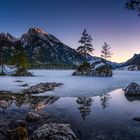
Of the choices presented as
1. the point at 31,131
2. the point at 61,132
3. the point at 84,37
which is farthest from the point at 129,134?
the point at 84,37

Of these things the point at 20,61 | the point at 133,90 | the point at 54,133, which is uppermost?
the point at 20,61

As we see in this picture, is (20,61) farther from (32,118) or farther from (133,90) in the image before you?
(32,118)

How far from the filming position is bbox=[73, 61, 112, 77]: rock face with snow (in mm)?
71875

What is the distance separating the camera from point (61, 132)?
489 inches

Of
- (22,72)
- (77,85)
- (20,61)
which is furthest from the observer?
(20,61)

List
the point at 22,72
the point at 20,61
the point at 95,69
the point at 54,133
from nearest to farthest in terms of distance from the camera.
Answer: the point at 54,133
the point at 95,69
the point at 22,72
the point at 20,61

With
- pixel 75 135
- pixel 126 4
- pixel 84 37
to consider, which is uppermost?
pixel 84 37

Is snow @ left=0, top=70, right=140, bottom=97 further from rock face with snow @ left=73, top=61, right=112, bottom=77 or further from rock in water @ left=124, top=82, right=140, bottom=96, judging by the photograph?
rock face with snow @ left=73, top=61, right=112, bottom=77

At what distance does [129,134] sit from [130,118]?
3.87 metres

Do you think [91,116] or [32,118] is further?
[91,116]

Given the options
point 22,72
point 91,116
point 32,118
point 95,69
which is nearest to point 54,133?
point 32,118

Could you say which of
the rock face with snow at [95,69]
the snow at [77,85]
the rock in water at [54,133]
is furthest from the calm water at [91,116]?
the rock face with snow at [95,69]

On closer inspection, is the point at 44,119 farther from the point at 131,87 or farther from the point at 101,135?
the point at 131,87

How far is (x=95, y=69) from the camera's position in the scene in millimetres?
72812
